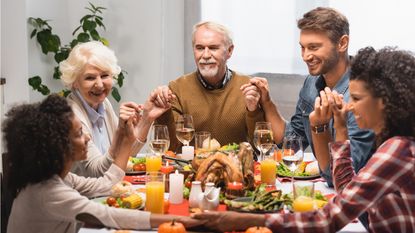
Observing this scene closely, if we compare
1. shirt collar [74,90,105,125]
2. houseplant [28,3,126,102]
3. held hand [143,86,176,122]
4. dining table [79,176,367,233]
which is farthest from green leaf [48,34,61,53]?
dining table [79,176,367,233]

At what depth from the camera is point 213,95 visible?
3447 mm

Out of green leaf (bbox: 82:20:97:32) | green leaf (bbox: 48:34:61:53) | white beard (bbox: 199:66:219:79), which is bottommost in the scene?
white beard (bbox: 199:66:219:79)

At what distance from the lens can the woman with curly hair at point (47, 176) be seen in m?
1.96

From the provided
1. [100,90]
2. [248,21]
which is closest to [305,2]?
[248,21]

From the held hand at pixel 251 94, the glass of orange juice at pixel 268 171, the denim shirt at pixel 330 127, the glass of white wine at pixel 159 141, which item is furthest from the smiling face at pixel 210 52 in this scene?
the glass of orange juice at pixel 268 171

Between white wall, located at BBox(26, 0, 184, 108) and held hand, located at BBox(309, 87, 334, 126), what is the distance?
8.43 feet

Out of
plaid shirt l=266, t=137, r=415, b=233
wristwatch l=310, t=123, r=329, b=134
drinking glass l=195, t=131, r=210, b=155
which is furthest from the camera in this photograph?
drinking glass l=195, t=131, r=210, b=155

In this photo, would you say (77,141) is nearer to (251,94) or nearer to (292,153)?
(292,153)

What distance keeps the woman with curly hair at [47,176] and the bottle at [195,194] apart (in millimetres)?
220

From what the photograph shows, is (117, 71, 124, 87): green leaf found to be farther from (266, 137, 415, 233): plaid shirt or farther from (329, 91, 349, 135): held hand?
(266, 137, 415, 233): plaid shirt

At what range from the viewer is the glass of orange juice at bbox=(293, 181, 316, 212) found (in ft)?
6.77

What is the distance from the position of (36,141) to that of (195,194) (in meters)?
0.59

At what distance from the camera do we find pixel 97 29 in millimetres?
4875

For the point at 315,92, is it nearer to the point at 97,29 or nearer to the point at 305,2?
the point at 305,2
